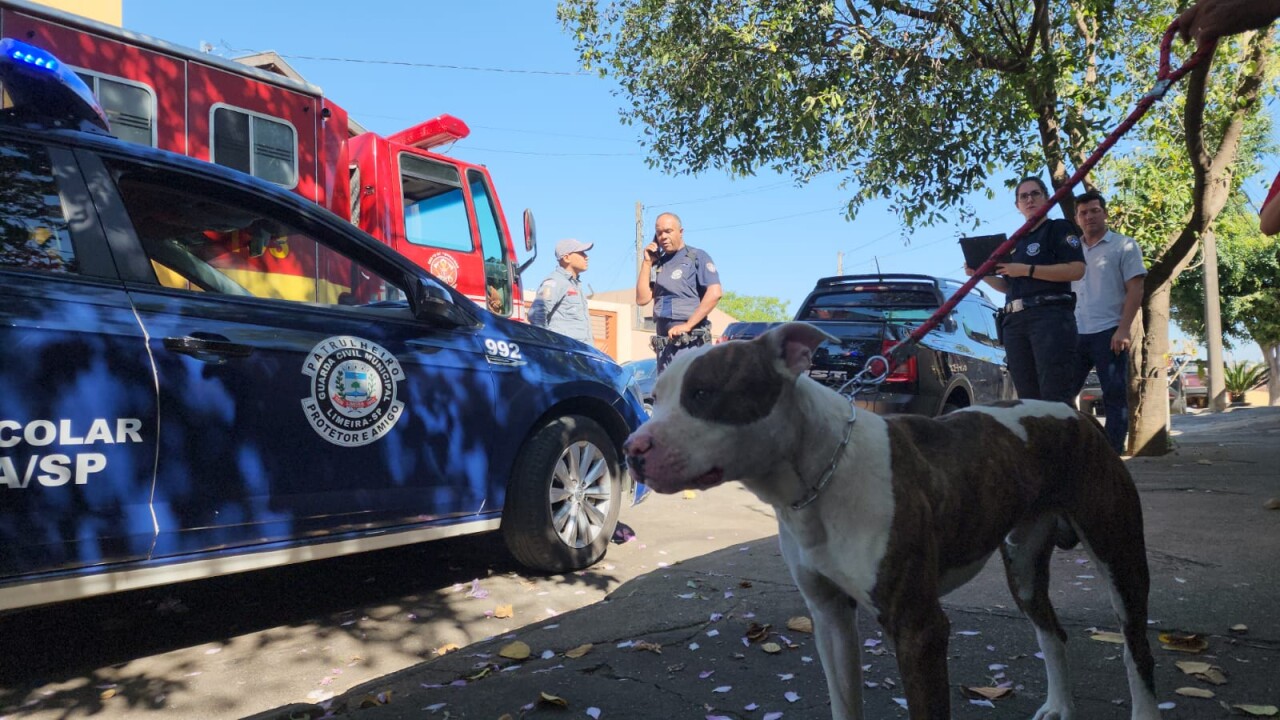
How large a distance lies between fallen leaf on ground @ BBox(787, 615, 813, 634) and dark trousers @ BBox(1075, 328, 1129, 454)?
3532 millimetres

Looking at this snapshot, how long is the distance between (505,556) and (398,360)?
66.3 inches

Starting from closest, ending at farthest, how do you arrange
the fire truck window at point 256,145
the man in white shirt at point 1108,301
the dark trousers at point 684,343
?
the man in white shirt at point 1108,301
the dark trousers at point 684,343
the fire truck window at point 256,145

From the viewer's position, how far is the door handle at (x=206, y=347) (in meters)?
2.95

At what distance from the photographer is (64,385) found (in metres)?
2.67

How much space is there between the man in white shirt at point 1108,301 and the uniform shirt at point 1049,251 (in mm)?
1202

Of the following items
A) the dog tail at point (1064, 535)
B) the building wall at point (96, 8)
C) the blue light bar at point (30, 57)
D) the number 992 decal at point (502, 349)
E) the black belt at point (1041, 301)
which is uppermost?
the building wall at point (96, 8)

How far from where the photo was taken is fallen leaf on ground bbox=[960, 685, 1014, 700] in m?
2.58

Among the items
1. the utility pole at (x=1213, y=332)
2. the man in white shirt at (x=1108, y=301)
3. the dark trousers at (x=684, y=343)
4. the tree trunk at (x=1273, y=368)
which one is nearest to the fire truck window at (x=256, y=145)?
the dark trousers at (x=684, y=343)

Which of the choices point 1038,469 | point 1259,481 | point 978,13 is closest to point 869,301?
point 978,13

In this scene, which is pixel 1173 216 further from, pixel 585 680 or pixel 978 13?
pixel 585 680

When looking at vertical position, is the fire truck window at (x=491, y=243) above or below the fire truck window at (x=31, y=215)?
above

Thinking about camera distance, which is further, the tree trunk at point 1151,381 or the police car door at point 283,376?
the tree trunk at point 1151,381

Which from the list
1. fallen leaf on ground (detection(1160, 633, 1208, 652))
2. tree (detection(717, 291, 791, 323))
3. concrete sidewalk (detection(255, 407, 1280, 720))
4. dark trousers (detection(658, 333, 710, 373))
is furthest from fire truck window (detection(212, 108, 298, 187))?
tree (detection(717, 291, 791, 323))

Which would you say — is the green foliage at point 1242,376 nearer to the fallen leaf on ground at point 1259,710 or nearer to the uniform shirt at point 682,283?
the uniform shirt at point 682,283
